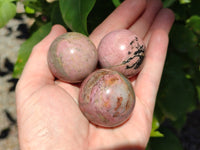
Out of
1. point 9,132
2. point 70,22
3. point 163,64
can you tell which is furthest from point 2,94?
point 163,64

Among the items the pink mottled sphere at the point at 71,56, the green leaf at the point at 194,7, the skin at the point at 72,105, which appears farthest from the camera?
the green leaf at the point at 194,7

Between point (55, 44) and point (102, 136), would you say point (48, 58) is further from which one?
point (102, 136)

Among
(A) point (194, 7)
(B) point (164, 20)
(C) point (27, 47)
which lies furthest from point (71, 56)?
(A) point (194, 7)

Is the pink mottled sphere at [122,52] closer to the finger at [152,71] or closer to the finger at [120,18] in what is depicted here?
the finger at [152,71]

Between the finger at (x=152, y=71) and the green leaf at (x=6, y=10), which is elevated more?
the green leaf at (x=6, y=10)

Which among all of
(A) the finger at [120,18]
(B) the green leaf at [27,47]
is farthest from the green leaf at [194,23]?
(B) the green leaf at [27,47]

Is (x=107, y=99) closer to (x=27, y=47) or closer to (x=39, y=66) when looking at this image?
(x=39, y=66)

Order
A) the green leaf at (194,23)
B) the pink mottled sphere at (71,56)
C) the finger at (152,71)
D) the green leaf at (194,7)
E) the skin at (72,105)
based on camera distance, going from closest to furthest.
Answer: the skin at (72,105), the pink mottled sphere at (71,56), the finger at (152,71), the green leaf at (194,23), the green leaf at (194,7)
